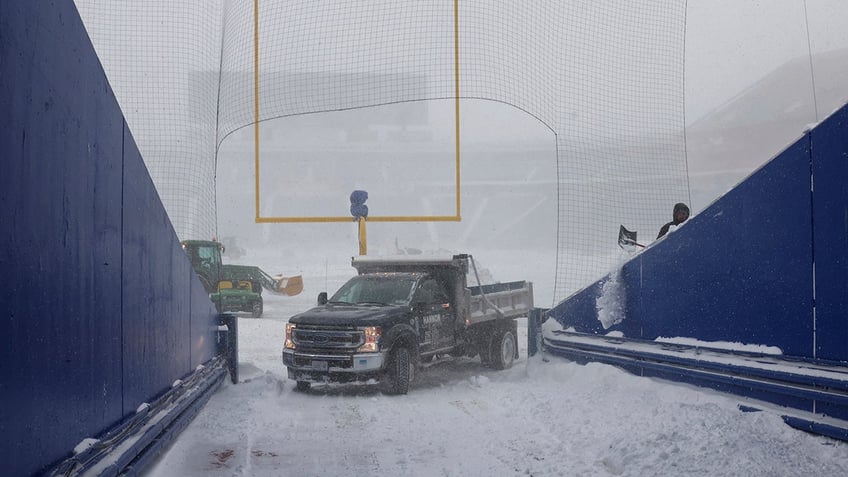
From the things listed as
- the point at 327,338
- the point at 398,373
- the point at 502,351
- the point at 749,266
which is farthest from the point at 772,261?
the point at 502,351

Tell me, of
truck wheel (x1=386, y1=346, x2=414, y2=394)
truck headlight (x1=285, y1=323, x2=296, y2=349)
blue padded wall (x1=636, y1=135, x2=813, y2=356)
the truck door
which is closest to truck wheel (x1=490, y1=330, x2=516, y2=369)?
the truck door

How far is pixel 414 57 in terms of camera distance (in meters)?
15.5

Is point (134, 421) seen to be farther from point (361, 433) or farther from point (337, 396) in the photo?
point (337, 396)

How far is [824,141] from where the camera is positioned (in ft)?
21.4

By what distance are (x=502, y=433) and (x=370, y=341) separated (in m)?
3.35

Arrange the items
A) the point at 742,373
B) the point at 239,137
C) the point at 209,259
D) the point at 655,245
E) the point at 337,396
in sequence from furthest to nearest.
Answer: the point at 239,137 < the point at 209,259 < the point at 337,396 < the point at 655,245 < the point at 742,373

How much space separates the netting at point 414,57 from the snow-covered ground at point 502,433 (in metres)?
4.38

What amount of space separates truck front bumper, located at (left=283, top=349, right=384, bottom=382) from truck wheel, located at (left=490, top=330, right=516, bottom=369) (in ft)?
11.2

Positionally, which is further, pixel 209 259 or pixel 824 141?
pixel 209 259

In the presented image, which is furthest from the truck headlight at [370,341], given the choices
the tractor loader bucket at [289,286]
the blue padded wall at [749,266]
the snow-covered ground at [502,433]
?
the tractor loader bucket at [289,286]

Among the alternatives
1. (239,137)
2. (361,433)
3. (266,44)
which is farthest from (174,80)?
(239,137)

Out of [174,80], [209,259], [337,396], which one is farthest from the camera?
[209,259]

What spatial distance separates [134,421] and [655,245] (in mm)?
6297

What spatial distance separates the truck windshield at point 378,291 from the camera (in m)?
12.4
